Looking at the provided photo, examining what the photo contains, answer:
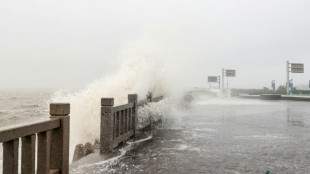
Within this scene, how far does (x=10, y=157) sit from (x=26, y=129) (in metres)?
0.29

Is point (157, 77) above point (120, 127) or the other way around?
above

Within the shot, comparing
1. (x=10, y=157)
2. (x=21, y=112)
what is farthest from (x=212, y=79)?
(x=10, y=157)

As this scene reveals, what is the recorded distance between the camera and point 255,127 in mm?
11094

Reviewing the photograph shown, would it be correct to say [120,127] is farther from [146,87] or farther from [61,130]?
[146,87]

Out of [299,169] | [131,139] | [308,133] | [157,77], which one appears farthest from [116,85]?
[299,169]

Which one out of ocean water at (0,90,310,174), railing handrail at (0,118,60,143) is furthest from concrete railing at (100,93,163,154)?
railing handrail at (0,118,60,143)

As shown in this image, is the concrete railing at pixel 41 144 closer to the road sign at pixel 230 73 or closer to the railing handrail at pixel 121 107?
the railing handrail at pixel 121 107

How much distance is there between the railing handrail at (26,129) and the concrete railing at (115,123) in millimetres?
2840

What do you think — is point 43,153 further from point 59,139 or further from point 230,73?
point 230,73

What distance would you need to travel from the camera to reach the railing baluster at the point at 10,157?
8.30 ft

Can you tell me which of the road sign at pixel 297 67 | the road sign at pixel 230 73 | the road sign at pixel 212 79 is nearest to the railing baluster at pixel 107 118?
the road sign at pixel 297 67

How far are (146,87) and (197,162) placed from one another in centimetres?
874

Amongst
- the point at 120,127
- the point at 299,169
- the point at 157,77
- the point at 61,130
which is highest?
the point at 157,77

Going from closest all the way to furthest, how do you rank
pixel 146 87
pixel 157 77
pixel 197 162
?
1. pixel 197 162
2. pixel 146 87
3. pixel 157 77
